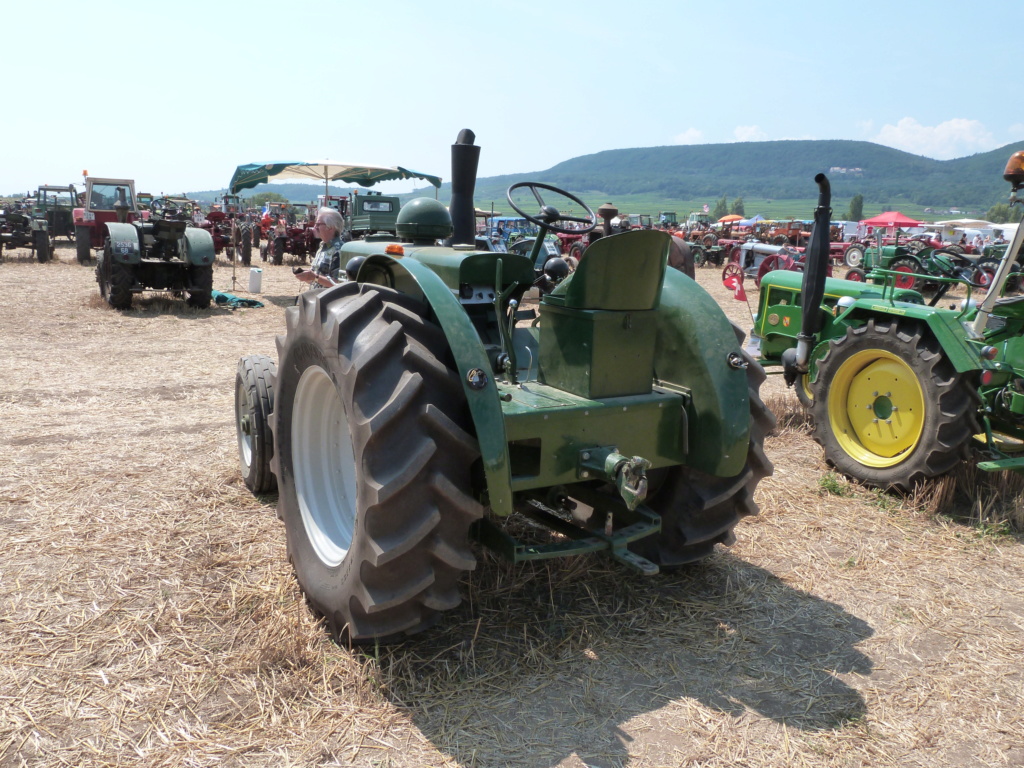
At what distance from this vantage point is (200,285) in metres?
11.2

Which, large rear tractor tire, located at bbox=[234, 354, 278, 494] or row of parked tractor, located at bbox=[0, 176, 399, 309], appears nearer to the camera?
large rear tractor tire, located at bbox=[234, 354, 278, 494]

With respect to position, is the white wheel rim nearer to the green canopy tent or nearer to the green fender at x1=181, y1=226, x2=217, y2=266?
the green fender at x1=181, y1=226, x2=217, y2=266

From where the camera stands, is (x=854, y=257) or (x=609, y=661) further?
(x=854, y=257)

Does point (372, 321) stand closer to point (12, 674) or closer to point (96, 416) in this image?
point (12, 674)

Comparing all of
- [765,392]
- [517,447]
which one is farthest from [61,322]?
[517,447]

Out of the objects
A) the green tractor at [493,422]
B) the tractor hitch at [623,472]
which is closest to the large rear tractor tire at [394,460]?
the green tractor at [493,422]

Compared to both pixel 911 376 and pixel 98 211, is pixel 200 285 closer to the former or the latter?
pixel 98 211

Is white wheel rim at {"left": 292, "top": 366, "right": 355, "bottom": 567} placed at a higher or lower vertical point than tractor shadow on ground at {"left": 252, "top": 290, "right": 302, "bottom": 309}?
higher

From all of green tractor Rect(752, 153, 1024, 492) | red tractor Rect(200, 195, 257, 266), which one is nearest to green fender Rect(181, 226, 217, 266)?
red tractor Rect(200, 195, 257, 266)

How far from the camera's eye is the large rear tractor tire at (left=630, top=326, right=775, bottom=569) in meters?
3.16

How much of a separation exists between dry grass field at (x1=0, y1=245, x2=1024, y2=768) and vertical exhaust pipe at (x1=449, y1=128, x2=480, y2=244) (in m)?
1.99

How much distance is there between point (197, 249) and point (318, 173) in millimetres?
9259

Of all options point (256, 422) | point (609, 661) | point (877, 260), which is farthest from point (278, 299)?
point (609, 661)

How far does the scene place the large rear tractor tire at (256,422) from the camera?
410 cm
